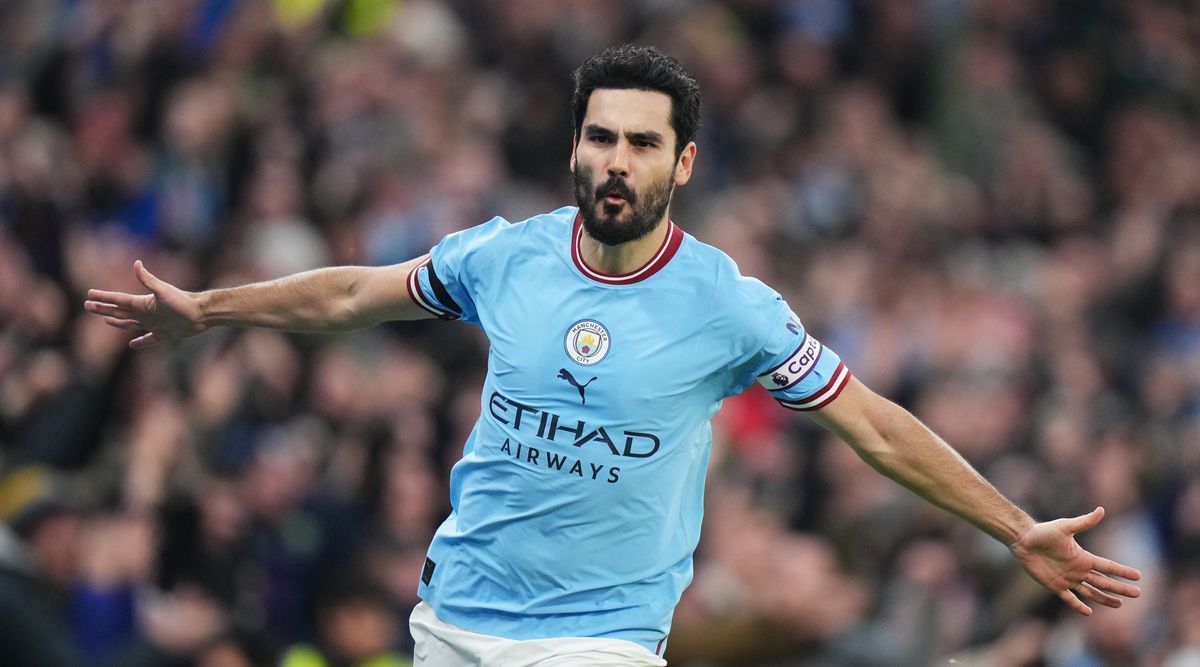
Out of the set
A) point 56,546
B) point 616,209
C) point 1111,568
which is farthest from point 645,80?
point 56,546

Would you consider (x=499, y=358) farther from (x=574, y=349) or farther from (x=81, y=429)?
(x=81, y=429)

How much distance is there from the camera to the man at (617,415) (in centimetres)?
579

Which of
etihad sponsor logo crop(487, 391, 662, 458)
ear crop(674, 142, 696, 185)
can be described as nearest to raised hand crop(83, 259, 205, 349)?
etihad sponsor logo crop(487, 391, 662, 458)

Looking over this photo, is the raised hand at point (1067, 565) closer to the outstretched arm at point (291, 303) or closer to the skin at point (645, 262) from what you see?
the skin at point (645, 262)

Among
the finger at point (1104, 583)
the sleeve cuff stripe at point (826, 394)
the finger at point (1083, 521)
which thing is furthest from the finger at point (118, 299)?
the finger at point (1104, 583)

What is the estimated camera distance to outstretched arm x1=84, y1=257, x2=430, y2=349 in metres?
6.26

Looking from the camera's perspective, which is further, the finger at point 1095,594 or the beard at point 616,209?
the finger at point 1095,594

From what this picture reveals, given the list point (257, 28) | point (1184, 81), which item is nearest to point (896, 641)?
point (257, 28)

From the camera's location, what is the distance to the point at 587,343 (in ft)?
19.0

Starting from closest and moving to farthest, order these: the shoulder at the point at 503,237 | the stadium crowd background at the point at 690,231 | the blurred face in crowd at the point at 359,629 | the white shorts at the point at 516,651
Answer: the white shorts at the point at 516,651 < the shoulder at the point at 503,237 < the blurred face in crowd at the point at 359,629 < the stadium crowd background at the point at 690,231

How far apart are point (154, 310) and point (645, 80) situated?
186cm

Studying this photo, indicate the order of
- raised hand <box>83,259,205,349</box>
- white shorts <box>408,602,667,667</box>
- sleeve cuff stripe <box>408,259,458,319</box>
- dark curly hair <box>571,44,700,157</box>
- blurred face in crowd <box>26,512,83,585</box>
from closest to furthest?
white shorts <box>408,602,667,667</box>
dark curly hair <box>571,44,700,157</box>
sleeve cuff stripe <box>408,259,458,319</box>
raised hand <box>83,259,205,349</box>
blurred face in crowd <box>26,512,83,585</box>

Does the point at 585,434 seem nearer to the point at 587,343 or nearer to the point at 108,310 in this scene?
the point at 587,343

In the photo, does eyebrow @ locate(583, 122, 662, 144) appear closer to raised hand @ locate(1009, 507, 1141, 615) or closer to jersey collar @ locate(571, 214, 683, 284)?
jersey collar @ locate(571, 214, 683, 284)
